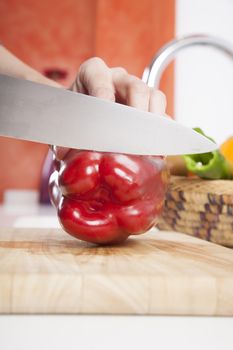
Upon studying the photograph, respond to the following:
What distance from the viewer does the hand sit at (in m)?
0.82

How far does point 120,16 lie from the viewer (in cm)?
439

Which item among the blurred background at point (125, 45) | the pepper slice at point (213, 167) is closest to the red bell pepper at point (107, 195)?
the pepper slice at point (213, 167)

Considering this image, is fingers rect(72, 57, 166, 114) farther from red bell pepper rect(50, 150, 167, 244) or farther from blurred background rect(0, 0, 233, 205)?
blurred background rect(0, 0, 233, 205)

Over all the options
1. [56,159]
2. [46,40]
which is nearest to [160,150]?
[56,159]

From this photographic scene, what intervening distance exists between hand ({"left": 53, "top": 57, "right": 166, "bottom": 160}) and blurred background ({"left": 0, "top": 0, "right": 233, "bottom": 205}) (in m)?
2.33

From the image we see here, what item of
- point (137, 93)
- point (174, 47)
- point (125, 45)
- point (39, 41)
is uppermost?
point (39, 41)

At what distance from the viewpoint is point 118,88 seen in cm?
90

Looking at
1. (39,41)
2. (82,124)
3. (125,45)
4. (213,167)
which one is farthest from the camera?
(39,41)

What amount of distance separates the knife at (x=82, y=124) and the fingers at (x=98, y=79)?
140 millimetres

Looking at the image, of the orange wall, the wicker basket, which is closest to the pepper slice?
the wicker basket

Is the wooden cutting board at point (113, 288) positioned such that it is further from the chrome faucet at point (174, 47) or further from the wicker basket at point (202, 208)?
the chrome faucet at point (174, 47)
